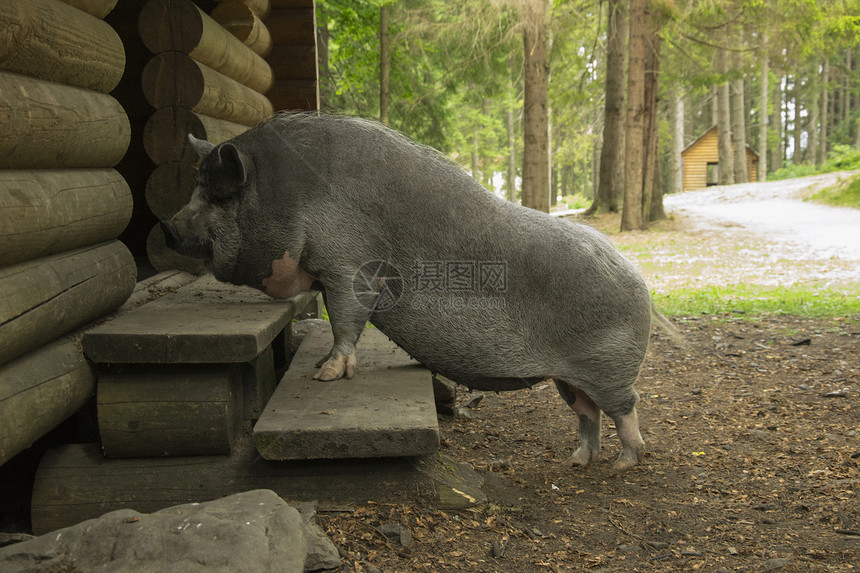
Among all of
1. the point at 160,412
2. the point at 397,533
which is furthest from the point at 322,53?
the point at 397,533

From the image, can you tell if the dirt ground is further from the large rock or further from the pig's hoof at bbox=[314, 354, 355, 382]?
the pig's hoof at bbox=[314, 354, 355, 382]

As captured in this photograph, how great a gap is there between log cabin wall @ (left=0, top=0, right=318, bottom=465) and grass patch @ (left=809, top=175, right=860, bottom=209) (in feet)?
54.9

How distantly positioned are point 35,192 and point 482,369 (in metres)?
2.12

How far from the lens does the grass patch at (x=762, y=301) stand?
8023mm

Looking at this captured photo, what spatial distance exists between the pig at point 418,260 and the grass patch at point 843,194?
1618cm

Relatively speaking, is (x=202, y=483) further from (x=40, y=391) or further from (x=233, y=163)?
(x=233, y=163)

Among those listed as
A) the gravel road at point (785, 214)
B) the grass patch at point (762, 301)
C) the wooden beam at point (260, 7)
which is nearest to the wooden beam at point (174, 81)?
the wooden beam at point (260, 7)

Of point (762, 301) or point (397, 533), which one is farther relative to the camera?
point (762, 301)

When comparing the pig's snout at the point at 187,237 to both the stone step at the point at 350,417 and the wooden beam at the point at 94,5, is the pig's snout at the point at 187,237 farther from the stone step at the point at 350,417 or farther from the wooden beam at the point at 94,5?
the wooden beam at the point at 94,5

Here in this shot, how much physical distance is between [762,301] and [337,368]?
6.95 meters

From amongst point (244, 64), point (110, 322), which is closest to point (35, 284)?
point (110, 322)

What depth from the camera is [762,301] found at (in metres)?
8.69

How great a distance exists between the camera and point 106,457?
311 cm

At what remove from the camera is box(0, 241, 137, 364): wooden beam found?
257 centimetres
